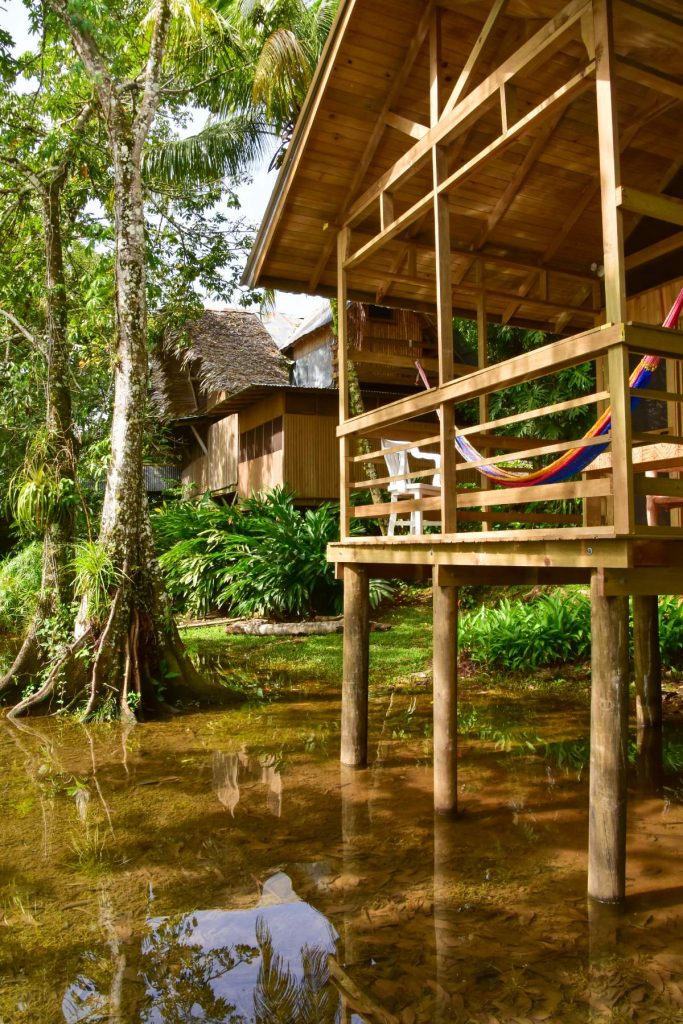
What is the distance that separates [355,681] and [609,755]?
2.57 metres

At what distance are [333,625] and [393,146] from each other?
7418 mm

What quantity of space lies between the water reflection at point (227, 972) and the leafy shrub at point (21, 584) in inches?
311

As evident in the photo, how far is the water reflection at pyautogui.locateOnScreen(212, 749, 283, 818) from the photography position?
525 centimetres

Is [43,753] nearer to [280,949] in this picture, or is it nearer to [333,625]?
[280,949]

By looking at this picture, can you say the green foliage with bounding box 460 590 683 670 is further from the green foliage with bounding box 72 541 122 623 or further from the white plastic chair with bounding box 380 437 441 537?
the green foliage with bounding box 72 541 122 623

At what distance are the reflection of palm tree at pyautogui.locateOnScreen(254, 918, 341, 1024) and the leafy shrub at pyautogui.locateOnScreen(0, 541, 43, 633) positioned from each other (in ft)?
27.4

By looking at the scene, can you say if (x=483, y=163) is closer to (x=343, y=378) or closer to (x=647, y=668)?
(x=343, y=378)

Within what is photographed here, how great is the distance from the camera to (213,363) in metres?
19.4

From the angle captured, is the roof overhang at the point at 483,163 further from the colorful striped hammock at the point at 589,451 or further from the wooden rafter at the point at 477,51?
the colorful striped hammock at the point at 589,451

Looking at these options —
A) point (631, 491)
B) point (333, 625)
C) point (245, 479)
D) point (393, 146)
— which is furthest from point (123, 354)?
Answer: point (245, 479)

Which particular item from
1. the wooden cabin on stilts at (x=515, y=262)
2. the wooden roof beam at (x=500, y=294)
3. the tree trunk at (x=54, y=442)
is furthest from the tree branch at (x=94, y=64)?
the wooden roof beam at (x=500, y=294)

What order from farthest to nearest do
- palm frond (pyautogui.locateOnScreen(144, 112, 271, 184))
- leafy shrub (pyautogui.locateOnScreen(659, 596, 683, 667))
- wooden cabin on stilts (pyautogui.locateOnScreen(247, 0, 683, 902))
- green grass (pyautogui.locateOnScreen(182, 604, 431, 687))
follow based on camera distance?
palm frond (pyautogui.locateOnScreen(144, 112, 271, 184)) < green grass (pyautogui.locateOnScreen(182, 604, 431, 687)) < leafy shrub (pyautogui.locateOnScreen(659, 596, 683, 667)) < wooden cabin on stilts (pyautogui.locateOnScreen(247, 0, 683, 902))

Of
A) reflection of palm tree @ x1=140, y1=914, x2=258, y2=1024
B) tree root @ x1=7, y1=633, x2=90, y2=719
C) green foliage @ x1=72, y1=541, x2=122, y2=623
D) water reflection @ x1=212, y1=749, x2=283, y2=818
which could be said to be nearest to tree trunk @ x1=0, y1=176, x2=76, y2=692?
tree root @ x1=7, y1=633, x2=90, y2=719

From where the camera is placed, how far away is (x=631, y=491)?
11.6 ft
